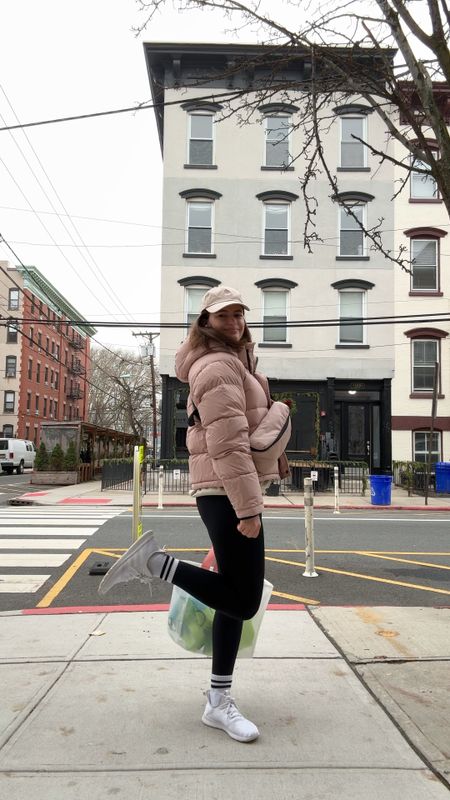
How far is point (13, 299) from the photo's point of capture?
153ft

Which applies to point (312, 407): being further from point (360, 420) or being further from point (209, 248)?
point (209, 248)

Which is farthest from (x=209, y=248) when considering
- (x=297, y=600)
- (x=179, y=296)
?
(x=297, y=600)

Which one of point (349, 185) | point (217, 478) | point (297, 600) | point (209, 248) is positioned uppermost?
point (349, 185)

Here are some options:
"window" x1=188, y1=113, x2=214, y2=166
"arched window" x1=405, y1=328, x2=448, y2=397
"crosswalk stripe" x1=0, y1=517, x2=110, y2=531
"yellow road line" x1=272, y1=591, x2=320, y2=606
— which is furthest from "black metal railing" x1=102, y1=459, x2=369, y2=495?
"yellow road line" x1=272, y1=591, x2=320, y2=606

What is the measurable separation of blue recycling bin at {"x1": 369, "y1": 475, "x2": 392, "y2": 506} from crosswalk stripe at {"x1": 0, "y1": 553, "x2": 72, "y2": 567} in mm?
9255

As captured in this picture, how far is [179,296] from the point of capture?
2192 centimetres

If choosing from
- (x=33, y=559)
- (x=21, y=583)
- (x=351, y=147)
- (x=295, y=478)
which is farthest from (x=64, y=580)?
(x=351, y=147)

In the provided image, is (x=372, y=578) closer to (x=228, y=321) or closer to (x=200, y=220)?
(x=228, y=321)

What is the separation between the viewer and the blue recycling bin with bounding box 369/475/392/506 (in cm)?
1474

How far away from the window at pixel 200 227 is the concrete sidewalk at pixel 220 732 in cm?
1941

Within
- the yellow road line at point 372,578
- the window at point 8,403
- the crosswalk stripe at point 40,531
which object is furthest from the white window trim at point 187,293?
the window at point 8,403

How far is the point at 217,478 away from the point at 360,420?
20785 mm

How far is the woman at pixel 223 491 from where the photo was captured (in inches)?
97.0

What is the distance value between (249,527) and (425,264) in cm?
2146
